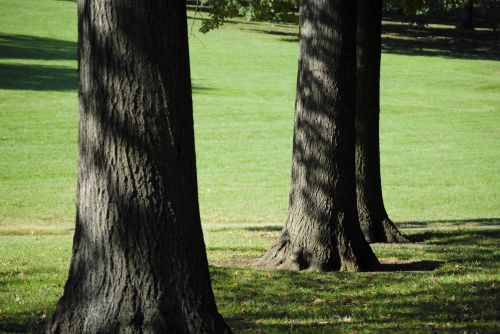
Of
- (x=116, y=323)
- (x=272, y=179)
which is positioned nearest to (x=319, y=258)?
(x=116, y=323)

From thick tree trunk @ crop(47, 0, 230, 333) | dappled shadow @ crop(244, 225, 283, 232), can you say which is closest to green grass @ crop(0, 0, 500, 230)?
dappled shadow @ crop(244, 225, 283, 232)

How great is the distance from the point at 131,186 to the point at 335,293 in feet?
11.8

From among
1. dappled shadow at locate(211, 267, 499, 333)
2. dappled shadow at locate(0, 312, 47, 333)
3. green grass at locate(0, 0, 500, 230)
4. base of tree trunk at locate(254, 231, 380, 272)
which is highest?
dappled shadow at locate(0, 312, 47, 333)

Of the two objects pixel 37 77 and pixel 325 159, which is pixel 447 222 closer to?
pixel 325 159

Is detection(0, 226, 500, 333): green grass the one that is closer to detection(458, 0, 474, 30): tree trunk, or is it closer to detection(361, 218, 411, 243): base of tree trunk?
detection(361, 218, 411, 243): base of tree trunk

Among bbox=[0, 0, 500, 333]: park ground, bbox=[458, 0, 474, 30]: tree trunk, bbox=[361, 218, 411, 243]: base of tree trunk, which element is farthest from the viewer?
bbox=[458, 0, 474, 30]: tree trunk

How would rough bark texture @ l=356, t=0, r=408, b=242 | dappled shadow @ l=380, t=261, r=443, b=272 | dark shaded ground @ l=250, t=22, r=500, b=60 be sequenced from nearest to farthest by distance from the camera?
dappled shadow @ l=380, t=261, r=443, b=272, rough bark texture @ l=356, t=0, r=408, b=242, dark shaded ground @ l=250, t=22, r=500, b=60

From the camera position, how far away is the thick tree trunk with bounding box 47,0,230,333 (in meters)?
5.34

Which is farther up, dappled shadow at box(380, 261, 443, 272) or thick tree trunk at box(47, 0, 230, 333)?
thick tree trunk at box(47, 0, 230, 333)

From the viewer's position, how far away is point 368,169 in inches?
509

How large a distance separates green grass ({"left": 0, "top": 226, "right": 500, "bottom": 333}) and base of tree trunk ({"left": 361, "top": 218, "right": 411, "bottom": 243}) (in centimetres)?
104

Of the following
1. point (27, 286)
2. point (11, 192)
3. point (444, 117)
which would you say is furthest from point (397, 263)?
point (444, 117)

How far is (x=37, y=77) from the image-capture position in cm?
4009

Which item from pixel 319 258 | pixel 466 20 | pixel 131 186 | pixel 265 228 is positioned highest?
pixel 131 186
